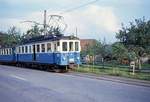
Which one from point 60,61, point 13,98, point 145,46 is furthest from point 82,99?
point 145,46

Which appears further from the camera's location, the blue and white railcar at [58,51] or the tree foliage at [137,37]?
the tree foliage at [137,37]

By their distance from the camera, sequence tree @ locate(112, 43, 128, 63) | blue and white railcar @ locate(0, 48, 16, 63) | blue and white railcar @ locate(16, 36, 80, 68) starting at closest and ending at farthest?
blue and white railcar @ locate(16, 36, 80, 68) → tree @ locate(112, 43, 128, 63) → blue and white railcar @ locate(0, 48, 16, 63)

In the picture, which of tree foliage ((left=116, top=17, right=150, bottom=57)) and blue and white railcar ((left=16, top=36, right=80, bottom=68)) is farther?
tree foliage ((left=116, top=17, right=150, bottom=57))

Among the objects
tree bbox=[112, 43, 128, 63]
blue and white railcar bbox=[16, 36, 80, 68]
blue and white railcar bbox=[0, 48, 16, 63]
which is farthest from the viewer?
blue and white railcar bbox=[0, 48, 16, 63]

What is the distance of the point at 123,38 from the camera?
40.4 m

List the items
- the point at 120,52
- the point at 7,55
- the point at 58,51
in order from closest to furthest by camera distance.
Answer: the point at 58,51 → the point at 120,52 → the point at 7,55

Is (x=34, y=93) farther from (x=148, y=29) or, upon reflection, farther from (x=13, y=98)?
(x=148, y=29)

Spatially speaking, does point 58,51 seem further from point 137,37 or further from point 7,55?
point 7,55

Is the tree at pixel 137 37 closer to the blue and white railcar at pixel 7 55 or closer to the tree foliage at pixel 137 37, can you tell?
the tree foliage at pixel 137 37

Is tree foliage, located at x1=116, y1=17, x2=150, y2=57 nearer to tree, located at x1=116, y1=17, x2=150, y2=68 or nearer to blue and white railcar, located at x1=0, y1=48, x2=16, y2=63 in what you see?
tree, located at x1=116, y1=17, x2=150, y2=68

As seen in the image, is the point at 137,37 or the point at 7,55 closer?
the point at 137,37

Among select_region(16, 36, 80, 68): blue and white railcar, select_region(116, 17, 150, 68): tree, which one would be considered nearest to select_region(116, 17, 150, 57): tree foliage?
select_region(116, 17, 150, 68): tree

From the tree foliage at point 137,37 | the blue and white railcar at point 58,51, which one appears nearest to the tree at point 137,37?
the tree foliage at point 137,37

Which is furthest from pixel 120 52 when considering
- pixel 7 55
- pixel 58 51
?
pixel 7 55
